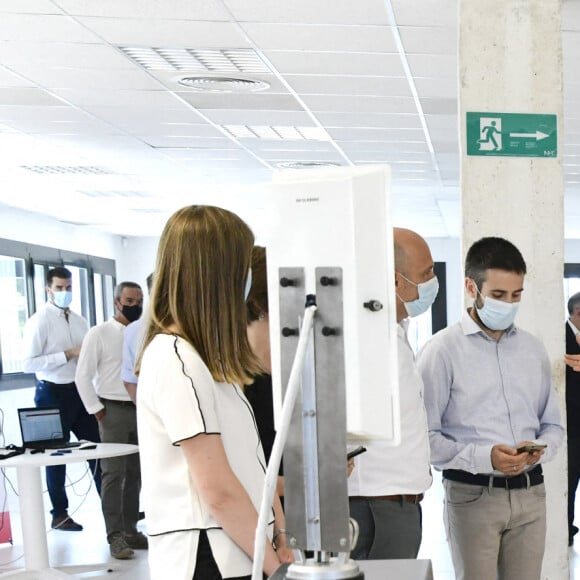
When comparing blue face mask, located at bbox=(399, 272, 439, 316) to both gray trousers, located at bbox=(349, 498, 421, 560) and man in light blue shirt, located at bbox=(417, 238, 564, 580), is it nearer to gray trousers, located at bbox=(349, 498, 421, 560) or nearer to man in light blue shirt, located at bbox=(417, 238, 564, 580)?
man in light blue shirt, located at bbox=(417, 238, 564, 580)

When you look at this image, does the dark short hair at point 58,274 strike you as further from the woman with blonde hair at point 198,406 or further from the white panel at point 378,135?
the woman with blonde hair at point 198,406

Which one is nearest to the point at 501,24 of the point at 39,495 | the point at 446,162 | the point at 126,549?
the point at 39,495

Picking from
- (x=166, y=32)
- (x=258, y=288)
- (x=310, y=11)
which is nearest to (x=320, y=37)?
(x=310, y=11)

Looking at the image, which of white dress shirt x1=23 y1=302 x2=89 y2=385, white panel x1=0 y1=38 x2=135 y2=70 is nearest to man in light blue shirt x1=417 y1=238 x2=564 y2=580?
white panel x1=0 y1=38 x2=135 y2=70

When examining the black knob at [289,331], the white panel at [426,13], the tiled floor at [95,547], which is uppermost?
the white panel at [426,13]

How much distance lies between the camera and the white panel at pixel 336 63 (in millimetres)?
5551

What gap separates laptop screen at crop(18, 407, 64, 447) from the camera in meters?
5.34

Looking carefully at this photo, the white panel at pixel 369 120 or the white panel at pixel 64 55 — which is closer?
the white panel at pixel 64 55

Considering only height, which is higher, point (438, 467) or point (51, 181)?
point (51, 181)

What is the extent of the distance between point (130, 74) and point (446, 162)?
4.10 m

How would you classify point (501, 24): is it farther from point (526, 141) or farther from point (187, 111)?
point (187, 111)

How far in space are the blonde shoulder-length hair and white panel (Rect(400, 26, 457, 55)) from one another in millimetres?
3302

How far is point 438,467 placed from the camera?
289 centimetres

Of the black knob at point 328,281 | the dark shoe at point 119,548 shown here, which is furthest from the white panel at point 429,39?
the black knob at point 328,281
